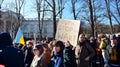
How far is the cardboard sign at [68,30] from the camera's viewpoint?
13000 millimetres

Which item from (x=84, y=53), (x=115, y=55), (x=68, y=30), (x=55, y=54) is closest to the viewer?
(x=55, y=54)

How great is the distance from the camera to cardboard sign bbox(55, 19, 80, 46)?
1300cm

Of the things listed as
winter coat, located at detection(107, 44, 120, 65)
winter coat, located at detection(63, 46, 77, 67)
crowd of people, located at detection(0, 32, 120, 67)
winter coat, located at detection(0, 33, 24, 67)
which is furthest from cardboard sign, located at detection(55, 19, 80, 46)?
winter coat, located at detection(0, 33, 24, 67)

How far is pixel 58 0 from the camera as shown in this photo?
47.9 meters

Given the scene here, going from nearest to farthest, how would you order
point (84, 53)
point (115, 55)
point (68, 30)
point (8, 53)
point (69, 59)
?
point (8, 53), point (69, 59), point (84, 53), point (115, 55), point (68, 30)

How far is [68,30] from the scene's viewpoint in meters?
13.5

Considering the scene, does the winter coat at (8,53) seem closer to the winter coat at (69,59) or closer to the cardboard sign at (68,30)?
the winter coat at (69,59)

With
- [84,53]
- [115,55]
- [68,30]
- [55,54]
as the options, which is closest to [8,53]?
[55,54]

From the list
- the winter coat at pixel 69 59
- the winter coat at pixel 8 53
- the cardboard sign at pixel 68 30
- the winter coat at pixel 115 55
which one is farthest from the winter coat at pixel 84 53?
the winter coat at pixel 8 53

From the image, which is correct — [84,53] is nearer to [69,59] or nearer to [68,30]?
[69,59]

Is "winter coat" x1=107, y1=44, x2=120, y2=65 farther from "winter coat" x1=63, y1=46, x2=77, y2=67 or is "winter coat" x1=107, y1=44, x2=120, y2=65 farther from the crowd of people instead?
"winter coat" x1=63, y1=46, x2=77, y2=67

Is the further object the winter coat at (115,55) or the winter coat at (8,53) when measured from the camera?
the winter coat at (115,55)

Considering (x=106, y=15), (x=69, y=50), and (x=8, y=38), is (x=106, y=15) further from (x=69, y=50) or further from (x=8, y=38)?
(x=8, y=38)

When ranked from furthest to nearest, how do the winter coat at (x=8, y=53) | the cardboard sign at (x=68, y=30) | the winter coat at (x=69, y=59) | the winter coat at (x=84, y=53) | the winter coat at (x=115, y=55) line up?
the cardboard sign at (x=68, y=30), the winter coat at (x=115, y=55), the winter coat at (x=84, y=53), the winter coat at (x=69, y=59), the winter coat at (x=8, y=53)
